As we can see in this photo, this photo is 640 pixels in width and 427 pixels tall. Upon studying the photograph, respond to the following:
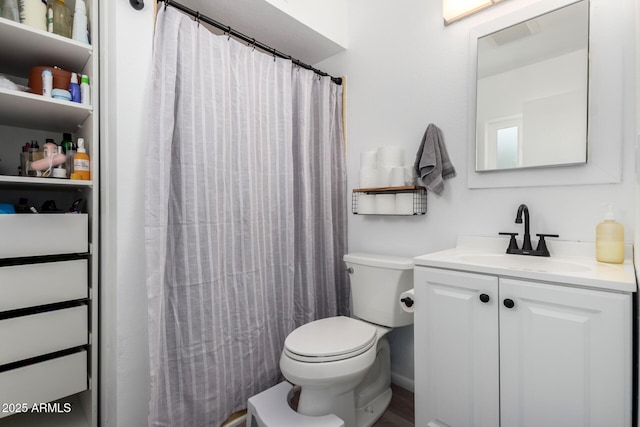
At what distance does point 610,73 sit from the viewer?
1.19 meters

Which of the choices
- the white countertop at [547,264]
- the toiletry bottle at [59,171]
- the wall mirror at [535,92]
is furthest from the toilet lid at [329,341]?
the toiletry bottle at [59,171]

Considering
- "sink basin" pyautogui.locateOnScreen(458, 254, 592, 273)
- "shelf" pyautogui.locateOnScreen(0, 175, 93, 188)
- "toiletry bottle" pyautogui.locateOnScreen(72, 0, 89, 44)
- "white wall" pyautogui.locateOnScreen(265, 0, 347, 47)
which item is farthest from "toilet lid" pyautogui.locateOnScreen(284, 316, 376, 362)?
"white wall" pyautogui.locateOnScreen(265, 0, 347, 47)

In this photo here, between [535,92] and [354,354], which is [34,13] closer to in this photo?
[354,354]

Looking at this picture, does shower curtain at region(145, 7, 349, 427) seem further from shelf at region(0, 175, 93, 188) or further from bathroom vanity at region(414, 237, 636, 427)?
bathroom vanity at region(414, 237, 636, 427)

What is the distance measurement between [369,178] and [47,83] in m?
1.59

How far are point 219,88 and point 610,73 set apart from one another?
165 cm

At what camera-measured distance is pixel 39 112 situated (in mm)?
1315

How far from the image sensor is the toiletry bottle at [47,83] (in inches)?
48.9

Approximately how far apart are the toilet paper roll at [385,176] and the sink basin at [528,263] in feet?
1.99

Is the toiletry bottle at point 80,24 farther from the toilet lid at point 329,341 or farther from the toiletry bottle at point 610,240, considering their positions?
the toiletry bottle at point 610,240

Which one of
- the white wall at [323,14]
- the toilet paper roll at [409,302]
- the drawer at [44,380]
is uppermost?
the white wall at [323,14]

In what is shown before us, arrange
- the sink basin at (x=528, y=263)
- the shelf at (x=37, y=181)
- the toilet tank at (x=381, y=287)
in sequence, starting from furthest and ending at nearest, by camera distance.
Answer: the toilet tank at (x=381, y=287) < the shelf at (x=37, y=181) < the sink basin at (x=528, y=263)

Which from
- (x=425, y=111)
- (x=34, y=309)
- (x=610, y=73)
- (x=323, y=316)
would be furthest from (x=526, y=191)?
(x=34, y=309)

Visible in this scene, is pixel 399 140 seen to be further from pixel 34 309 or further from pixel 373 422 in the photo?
pixel 34 309
